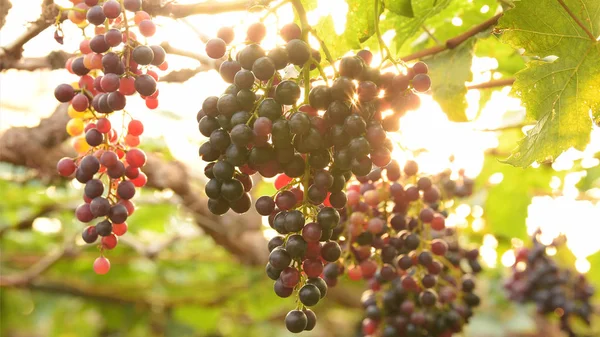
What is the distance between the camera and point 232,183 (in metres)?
1.06

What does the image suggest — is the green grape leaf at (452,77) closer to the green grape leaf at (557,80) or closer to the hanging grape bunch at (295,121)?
the green grape leaf at (557,80)

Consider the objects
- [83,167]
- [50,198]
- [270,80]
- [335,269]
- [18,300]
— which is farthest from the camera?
[18,300]

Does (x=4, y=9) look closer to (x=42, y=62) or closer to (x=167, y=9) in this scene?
(x=42, y=62)

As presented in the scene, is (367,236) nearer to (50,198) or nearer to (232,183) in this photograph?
(232,183)

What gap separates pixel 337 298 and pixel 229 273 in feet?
3.86

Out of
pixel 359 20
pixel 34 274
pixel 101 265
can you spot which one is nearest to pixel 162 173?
pixel 101 265

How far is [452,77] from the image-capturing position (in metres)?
1.64

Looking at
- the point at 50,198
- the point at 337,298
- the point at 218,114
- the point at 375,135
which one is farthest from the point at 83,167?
the point at 337,298

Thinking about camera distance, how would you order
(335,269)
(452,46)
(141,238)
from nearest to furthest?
(335,269)
(452,46)
(141,238)

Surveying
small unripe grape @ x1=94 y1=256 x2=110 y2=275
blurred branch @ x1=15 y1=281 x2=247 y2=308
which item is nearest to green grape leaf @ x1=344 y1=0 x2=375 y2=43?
small unripe grape @ x1=94 y1=256 x2=110 y2=275

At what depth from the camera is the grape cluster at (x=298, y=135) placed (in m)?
1.01

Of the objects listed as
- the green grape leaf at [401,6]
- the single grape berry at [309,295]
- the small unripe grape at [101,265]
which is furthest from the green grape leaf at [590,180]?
the small unripe grape at [101,265]

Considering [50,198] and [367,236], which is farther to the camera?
[50,198]

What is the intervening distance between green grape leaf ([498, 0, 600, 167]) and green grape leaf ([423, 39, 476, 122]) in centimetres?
38
